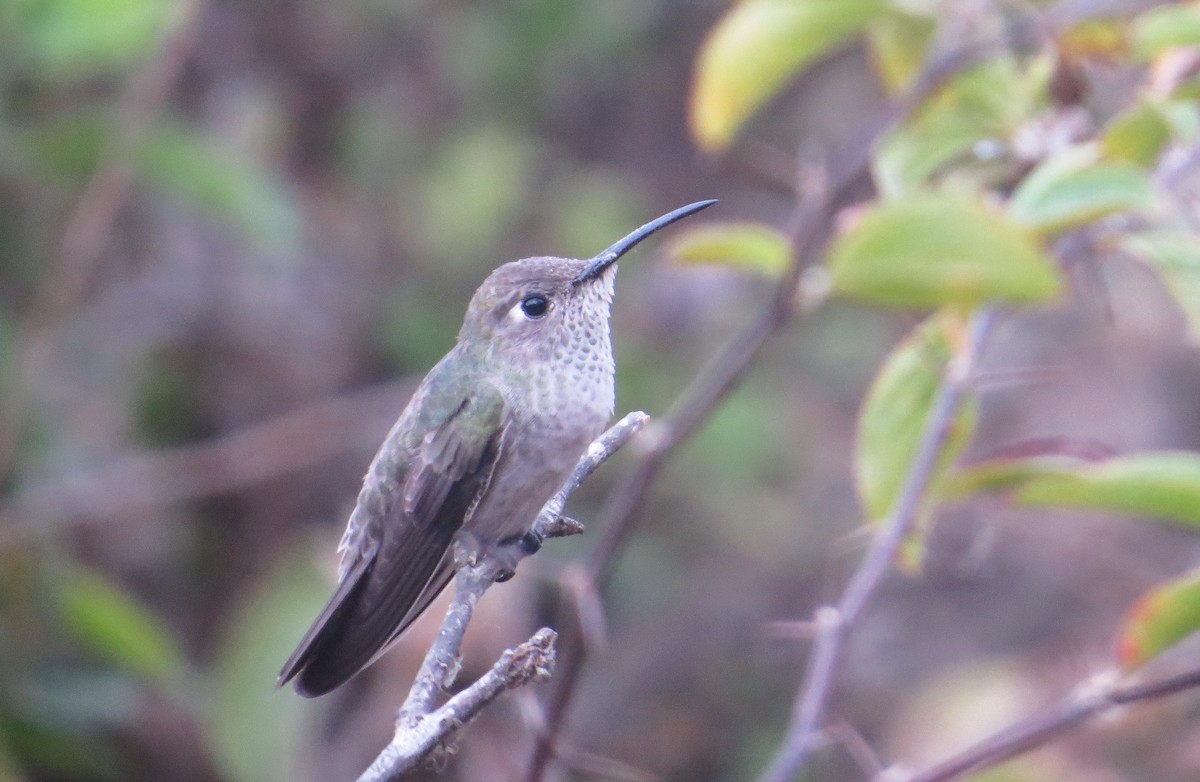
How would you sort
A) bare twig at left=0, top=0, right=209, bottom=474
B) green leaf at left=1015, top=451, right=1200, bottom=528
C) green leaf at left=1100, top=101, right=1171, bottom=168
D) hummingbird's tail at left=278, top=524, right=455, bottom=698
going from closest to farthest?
hummingbird's tail at left=278, top=524, right=455, bottom=698 < green leaf at left=1015, top=451, right=1200, bottom=528 < green leaf at left=1100, top=101, right=1171, bottom=168 < bare twig at left=0, top=0, right=209, bottom=474

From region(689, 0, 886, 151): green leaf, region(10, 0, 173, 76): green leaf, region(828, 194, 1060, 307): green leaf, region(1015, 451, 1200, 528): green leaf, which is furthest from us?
region(10, 0, 173, 76): green leaf

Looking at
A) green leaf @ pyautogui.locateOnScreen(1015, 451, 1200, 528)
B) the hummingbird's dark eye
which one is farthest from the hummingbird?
green leaf @ pyautogui.locateOnScreen(1015, 451, 1200, 528)

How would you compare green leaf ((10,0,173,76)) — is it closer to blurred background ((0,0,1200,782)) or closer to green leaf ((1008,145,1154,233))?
blurred background ((0,0,1200,782))

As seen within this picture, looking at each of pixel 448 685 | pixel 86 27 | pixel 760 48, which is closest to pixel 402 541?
pixel 448 685

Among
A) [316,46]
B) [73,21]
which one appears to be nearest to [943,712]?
[73,21]

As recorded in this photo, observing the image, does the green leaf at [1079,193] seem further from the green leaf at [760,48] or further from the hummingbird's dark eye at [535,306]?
the hummingbird's dark eye at [535,306]

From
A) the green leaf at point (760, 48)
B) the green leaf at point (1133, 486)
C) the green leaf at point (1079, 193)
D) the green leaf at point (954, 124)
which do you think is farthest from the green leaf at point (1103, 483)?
the green leaf at point (760, 48)
